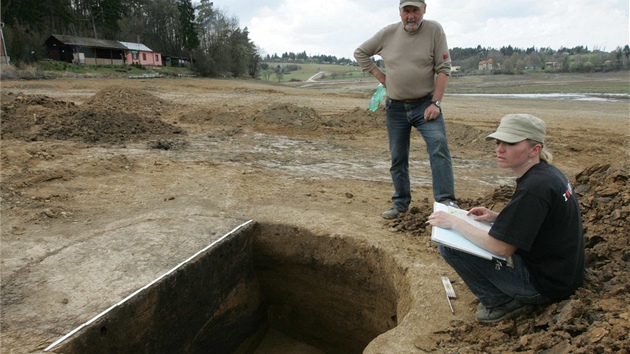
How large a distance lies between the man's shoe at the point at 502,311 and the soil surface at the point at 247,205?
4 centimetres

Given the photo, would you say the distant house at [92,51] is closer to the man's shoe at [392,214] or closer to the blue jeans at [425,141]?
the man's shoe at [392,214]

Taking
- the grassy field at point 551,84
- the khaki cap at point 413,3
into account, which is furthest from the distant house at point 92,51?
the khaki cap at point 413,3

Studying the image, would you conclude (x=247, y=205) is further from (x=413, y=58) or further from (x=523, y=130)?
(x=523, y=130)

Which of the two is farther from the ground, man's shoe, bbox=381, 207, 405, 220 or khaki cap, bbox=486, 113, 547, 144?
khaki cap, bbox=486, 113, 547, 144

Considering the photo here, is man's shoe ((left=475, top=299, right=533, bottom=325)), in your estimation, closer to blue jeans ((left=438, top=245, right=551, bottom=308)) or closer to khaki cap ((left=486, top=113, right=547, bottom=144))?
blue jeans ((left=438, top=245, right=551, bottom=308))

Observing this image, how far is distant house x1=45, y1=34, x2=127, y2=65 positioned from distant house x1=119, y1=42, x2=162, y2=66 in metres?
1.44

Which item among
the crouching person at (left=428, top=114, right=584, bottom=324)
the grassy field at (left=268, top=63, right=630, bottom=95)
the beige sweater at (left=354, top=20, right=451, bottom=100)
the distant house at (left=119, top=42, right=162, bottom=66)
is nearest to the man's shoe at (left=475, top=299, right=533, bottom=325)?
the crouching person at (left=428, top=114, right=584, bottom=324)

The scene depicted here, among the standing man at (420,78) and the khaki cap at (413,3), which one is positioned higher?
the khaki cap at (413,3)

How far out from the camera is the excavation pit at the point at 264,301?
356 cm

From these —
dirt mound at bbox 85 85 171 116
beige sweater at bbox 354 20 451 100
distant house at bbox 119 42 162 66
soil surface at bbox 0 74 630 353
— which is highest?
distant house at bbox 119 42 162 66

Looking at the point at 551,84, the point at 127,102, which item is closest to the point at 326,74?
the point at 551,84

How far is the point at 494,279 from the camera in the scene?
2.63 meters

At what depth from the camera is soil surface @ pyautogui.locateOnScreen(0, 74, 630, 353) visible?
274cm

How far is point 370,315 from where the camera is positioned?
14.9 ft
